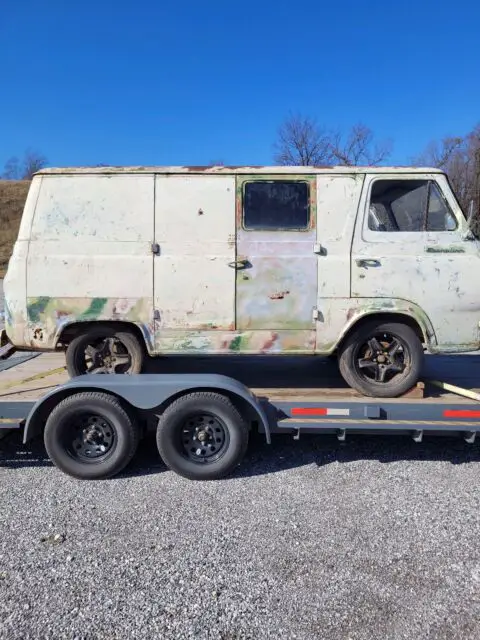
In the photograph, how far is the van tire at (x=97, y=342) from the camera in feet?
14.4

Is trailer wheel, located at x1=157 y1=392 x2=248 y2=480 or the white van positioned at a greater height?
the white van

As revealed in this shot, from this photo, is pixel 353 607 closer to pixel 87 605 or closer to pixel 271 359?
pixel 87 605

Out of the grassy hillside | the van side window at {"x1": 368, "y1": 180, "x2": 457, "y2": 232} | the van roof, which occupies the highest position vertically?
the grassy hillside

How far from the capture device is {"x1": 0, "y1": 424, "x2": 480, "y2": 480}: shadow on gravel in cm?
438

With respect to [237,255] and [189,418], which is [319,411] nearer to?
[189,418]

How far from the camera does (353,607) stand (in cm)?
263

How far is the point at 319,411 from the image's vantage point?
13.2ft

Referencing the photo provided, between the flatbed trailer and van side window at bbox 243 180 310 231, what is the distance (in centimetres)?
145

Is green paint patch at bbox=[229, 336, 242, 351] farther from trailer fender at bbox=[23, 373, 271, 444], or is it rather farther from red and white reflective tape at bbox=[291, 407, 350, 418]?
red and white reflective tape at bbox=[291, 407, 350, 418]

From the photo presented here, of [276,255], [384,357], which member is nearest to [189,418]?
[276,255]

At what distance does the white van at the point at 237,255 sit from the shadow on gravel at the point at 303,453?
2.72ft

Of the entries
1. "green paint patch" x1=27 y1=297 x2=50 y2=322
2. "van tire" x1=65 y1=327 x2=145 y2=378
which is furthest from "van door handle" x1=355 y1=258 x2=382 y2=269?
"green paint patch" x1=27 y1=297 x2=50 y2=322

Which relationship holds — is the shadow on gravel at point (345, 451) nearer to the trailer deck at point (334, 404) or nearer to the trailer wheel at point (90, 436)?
the trailer deck at point (334, 404)

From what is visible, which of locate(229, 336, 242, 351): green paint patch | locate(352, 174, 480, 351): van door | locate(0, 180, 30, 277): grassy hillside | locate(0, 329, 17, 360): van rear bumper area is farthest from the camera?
locate(0, 180, 30, 277): grassy hillside
